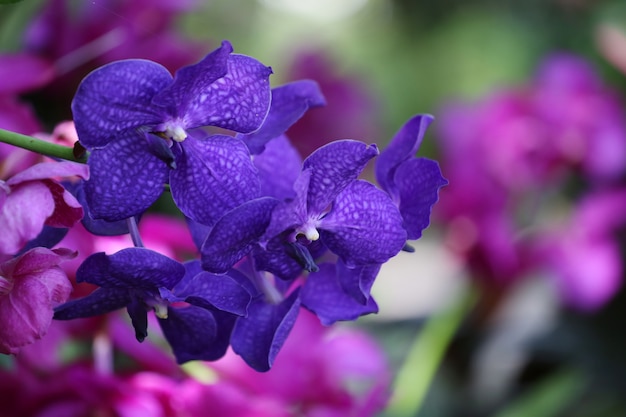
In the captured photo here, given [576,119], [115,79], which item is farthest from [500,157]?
[115,79]

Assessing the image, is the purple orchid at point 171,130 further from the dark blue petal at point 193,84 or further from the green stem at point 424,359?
the green stem at point 424,359

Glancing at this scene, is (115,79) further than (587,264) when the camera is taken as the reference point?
No

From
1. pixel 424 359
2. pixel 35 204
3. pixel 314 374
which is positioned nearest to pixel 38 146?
pixel 35 204

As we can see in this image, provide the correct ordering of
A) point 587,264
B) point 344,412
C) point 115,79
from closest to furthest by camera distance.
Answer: point 115,79
point 344,412
point 587,264

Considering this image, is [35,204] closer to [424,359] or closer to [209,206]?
[209,206]

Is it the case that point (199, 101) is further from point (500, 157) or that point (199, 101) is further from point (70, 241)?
point (500, 157)

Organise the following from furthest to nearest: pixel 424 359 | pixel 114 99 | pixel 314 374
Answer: pixel 424 359
pixel 314 374
pixel 114 99
